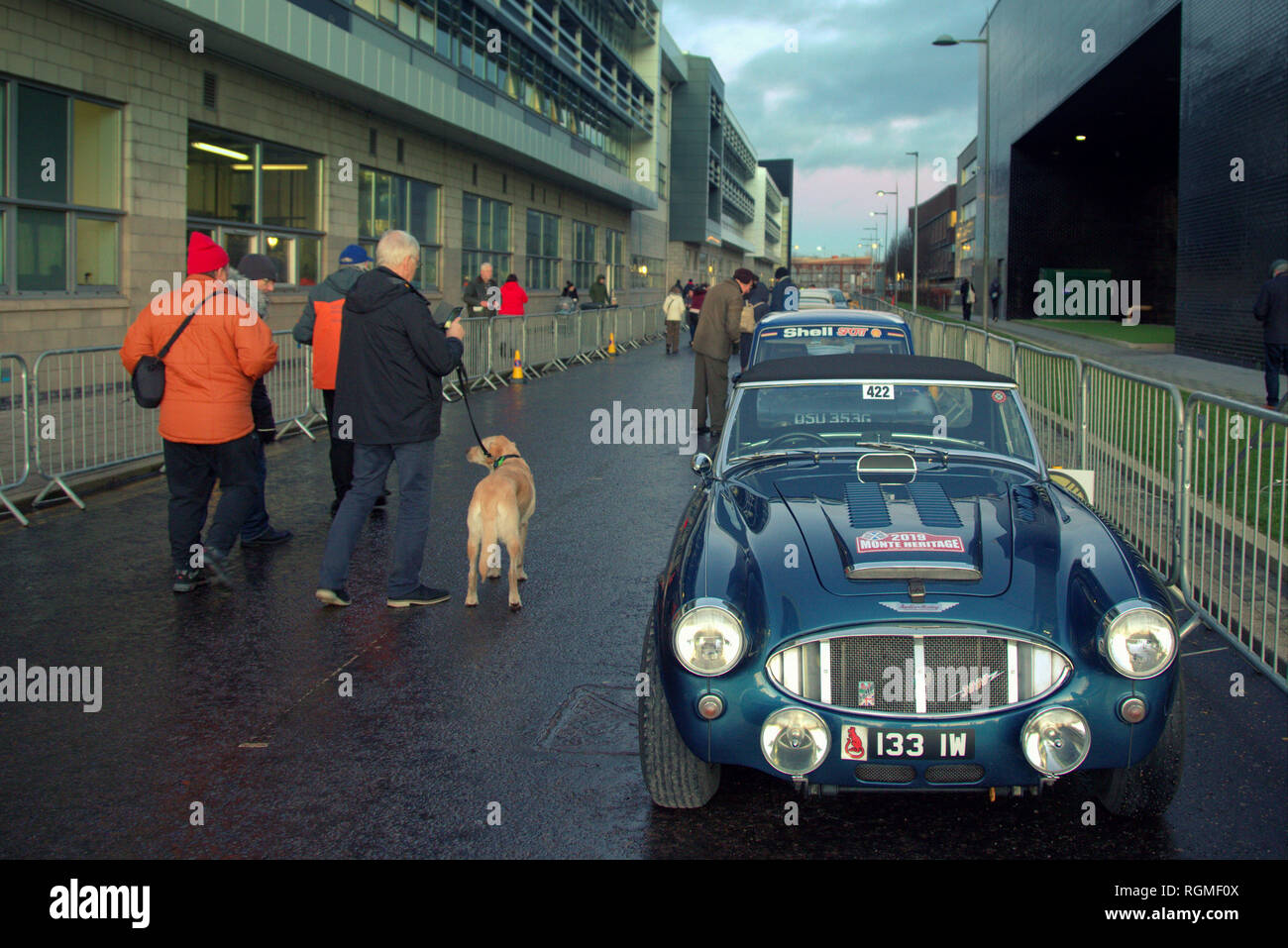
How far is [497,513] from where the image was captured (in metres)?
6.38

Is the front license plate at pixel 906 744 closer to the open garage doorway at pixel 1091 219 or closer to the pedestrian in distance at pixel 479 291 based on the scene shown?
the pedestrian in distance at pixel 479 291

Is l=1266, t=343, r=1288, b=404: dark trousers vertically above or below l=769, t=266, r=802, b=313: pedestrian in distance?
below

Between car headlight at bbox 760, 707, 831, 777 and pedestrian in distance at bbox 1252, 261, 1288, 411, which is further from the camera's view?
pedestrian in distance at bbox 1252, 261, 1288, 411

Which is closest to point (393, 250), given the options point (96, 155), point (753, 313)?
point (753, 313)

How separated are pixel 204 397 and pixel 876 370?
379 centimetres

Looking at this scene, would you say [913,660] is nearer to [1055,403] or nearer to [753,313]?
[1055,403]

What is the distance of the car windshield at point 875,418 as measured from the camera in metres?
5.32

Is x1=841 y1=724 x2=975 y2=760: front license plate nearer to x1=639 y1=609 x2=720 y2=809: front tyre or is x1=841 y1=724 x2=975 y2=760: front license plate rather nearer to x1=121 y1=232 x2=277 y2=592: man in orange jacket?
x1=639 y1=609 x2=720 y2=809: front tyre

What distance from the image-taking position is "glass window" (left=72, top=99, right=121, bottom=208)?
15086 millimetres

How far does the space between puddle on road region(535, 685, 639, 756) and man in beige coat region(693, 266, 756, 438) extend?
25.7 feet

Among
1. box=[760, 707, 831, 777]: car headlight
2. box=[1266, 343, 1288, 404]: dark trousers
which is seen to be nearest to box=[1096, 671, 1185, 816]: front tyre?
box=[760, 707, 831, 777]: car headlight

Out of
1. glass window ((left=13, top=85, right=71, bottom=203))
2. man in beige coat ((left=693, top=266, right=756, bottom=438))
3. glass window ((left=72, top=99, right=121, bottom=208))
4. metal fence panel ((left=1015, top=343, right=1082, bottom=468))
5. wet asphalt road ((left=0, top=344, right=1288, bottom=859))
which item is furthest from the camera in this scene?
glass window ((left=72, top=99, right=121, bottom=208))

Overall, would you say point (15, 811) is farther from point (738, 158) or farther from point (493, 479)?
point (738, 158)
